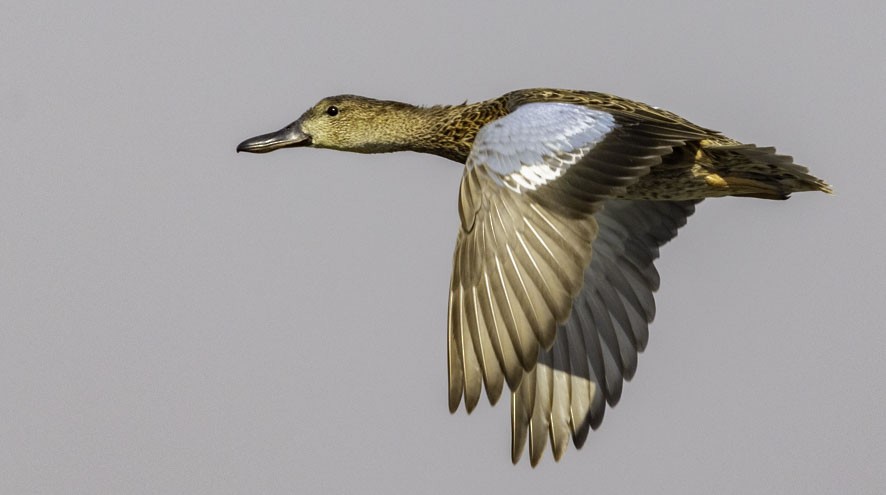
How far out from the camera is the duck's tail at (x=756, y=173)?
9414mm

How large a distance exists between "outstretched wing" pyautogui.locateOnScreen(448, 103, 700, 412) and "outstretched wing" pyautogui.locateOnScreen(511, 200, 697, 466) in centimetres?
156

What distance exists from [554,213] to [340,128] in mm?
3097

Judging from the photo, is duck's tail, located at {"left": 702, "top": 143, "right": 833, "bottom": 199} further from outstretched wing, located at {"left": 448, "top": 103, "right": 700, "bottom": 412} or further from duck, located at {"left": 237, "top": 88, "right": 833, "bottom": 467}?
outstretched wing, located at {"left": 448, "top": 103, "right": 700, "bottom": 412}

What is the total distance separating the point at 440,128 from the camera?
10.5m

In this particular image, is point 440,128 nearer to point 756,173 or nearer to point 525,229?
point 756,173

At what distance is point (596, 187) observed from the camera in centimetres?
844

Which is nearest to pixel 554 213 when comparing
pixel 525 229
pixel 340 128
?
pixel 525 229

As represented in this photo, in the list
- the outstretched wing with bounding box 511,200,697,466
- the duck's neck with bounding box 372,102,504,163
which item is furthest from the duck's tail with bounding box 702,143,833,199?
the duck's neck with bounding box 372,102,504,163

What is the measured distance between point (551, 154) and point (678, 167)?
3.85 feet

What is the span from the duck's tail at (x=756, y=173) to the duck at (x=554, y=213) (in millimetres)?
11

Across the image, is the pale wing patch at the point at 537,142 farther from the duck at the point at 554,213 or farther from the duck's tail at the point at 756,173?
the duck's tail at the point at 756,173

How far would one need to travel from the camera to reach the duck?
8.15m

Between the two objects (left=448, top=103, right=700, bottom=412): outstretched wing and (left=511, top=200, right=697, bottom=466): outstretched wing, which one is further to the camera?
(left=511, top=200, right=697, bottom=466): outstretched wing

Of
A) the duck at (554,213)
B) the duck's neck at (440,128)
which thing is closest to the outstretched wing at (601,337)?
the duck at (554,213)
